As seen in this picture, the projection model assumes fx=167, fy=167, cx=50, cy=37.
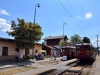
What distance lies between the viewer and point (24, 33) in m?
26.5

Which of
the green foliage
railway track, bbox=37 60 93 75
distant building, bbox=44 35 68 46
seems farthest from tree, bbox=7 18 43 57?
distant building, bbox=44 35 68 46

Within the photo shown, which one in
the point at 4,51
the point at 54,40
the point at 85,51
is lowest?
the point at 85,51

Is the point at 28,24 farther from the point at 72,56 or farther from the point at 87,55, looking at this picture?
the point at 72,56

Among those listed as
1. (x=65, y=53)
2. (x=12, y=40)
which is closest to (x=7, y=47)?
(x=12, y=40)

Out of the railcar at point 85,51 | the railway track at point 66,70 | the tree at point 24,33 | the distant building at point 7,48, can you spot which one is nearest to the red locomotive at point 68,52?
the railcar at point 85,51

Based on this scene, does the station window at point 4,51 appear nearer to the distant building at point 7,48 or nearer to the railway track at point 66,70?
the distant building at point 7,48

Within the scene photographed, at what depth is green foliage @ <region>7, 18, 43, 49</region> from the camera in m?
26.4

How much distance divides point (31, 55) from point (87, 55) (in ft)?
40.2

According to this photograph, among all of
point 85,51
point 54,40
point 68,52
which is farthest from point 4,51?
point 54,40

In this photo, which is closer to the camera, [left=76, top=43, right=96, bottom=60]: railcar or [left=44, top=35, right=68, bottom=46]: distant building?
[left=76, top=43, right=96, bottom=60]: railcar

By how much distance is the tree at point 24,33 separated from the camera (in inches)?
1039

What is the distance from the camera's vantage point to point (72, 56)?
38656 mm

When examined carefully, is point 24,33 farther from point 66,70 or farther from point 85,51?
point 66,70

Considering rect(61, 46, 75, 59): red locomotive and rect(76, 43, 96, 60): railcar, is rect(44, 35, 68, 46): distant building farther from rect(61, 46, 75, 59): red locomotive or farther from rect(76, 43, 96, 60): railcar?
rect(76, 43, 96, 60): railcar
